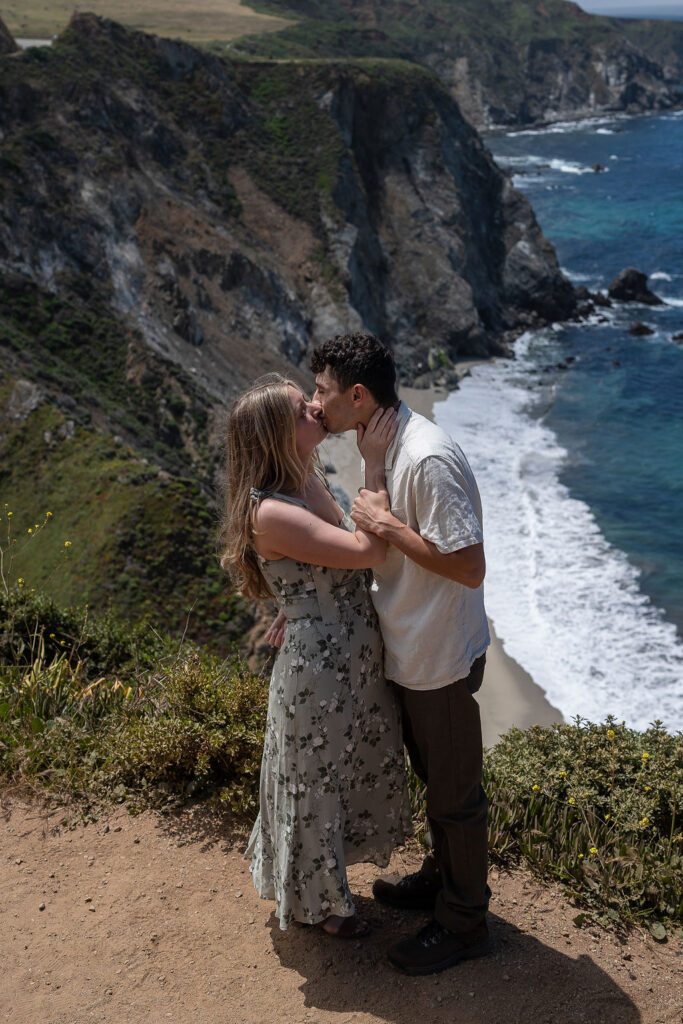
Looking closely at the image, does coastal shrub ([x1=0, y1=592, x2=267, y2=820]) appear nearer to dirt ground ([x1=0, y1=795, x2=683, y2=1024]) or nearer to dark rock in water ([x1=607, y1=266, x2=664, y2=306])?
dirt ground ([x1=0, y1=795, x2=683, y2=1024])

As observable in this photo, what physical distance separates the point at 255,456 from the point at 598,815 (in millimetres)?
3316

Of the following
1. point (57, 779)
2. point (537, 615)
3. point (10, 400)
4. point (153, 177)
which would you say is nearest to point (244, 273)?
point (153, 177)

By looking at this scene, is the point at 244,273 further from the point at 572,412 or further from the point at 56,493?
the point at 56,493

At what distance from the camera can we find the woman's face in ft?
12.8

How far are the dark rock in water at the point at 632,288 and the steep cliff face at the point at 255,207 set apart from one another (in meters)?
3.98

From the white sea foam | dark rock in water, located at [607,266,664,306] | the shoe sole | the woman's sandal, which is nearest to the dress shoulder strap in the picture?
the woman's sandal

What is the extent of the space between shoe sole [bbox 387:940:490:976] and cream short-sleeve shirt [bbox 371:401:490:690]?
140 cm

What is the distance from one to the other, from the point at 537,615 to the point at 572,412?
601 inches

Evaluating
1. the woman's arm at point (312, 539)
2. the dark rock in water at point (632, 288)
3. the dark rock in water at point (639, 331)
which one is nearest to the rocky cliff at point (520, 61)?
the dark rock in water at point (632, 288)

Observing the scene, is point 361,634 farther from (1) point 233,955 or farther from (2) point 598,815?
(2) point 598,815

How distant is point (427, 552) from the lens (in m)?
3.68

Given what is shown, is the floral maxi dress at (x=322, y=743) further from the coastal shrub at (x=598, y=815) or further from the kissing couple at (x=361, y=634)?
the coastal shrub at (x=598, y=815)

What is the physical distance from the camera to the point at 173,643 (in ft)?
25.9

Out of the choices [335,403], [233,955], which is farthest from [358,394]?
[233,955]
